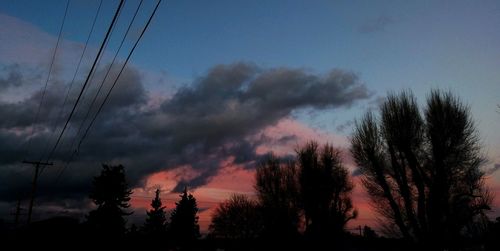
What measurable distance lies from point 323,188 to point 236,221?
3172cm

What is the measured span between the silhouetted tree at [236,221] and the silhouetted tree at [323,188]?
20.3 m

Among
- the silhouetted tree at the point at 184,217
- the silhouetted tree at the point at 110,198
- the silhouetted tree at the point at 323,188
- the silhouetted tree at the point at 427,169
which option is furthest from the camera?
the silhouetted tree at the point at 184,217

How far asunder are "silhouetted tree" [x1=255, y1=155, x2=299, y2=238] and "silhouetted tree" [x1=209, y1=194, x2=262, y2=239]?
40.9ft

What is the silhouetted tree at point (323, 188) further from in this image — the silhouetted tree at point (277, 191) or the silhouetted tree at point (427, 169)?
the silhouetted tree at point (427, 169)

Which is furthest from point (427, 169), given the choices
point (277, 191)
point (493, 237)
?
point (277, 191)

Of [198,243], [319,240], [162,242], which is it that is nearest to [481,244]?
[319,240]

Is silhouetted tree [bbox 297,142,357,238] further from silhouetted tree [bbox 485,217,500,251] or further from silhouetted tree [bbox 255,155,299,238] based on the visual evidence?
silhouetted tree [bbox 485,217,500,251]

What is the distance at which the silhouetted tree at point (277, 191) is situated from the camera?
1524 inches

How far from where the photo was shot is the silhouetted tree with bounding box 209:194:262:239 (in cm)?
5781

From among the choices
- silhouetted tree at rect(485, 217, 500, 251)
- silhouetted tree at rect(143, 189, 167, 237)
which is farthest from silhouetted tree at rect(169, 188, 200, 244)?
silhouetted tree at rect(485, 217, 500, 251)

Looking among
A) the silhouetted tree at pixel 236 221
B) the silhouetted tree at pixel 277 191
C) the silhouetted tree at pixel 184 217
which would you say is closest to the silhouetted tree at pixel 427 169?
the silhouetted tree at pixel 277 191

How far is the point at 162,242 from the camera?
37.7 m

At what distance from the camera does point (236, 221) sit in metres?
63.2

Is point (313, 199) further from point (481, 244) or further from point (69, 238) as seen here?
point (69, 238)
